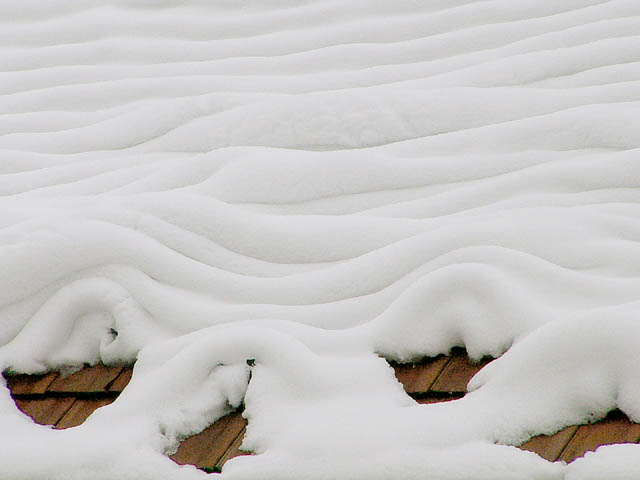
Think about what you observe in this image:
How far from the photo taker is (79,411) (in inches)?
64.1

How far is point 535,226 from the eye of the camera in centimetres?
170

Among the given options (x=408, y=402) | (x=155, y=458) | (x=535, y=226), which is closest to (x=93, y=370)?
(x=155, y=458)

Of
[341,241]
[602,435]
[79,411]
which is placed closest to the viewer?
[602,435]

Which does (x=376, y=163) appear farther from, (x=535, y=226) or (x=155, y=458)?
(x=155, y=458)

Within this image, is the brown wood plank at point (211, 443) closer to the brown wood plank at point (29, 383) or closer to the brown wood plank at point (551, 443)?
the brown wood plank at point (29, 383)

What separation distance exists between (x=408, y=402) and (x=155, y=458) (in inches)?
16.7

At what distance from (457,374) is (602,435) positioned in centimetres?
27

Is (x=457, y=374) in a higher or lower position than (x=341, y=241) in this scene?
lower

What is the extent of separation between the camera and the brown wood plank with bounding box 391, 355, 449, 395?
5.00ft

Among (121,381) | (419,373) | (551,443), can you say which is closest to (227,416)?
(121,381)

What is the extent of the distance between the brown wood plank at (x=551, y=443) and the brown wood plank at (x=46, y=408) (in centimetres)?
82

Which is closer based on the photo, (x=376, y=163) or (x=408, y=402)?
(x=408, y=402)

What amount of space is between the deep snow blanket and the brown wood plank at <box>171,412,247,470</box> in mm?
25

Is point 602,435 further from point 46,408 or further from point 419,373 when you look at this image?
point 46,408
